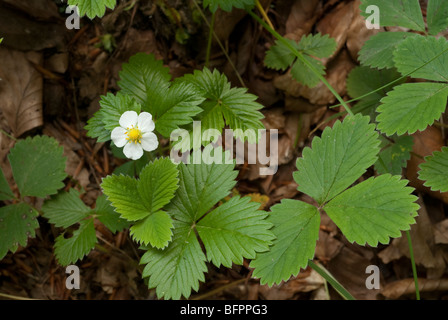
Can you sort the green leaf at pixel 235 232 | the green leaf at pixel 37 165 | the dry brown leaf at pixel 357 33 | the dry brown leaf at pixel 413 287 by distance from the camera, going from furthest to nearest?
the dry brown leaf at pixel 357 33 → the dry brown leaf at pixel 413 287 → the green leaf at pixel 37 165 → the green leaf at pixel 235 232

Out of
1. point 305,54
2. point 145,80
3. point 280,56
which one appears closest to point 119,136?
point 145,80

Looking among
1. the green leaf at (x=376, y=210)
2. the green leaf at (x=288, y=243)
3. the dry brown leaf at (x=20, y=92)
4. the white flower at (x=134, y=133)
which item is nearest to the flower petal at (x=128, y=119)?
the white flower at (x=134, y=133)

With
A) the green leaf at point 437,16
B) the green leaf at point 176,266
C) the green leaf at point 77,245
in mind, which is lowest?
the green leaf at point 176,266

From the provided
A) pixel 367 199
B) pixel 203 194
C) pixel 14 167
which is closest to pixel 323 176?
pixel 367 199

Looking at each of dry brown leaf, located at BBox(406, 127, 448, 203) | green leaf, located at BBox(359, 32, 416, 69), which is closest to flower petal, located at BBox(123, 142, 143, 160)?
green leaf, located at BBox(359, 32, 416, 69)

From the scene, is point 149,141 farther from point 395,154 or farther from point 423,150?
point 423,150

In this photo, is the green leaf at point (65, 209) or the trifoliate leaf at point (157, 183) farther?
the green leaf at point (65, 209)

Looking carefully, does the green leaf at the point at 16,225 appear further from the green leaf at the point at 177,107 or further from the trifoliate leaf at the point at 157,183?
the green leaf at the point at 177,107
